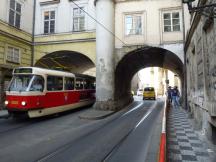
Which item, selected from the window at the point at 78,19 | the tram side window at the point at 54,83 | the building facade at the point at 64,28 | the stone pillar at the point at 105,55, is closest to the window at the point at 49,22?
the building facade at the point at 64,28

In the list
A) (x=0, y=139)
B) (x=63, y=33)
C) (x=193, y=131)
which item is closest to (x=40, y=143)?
(x=0, y=139)

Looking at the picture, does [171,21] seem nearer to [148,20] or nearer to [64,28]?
[148,20]

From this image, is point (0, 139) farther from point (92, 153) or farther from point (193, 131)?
point (193, 131)

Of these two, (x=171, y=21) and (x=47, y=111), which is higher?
(x=171, y=21)

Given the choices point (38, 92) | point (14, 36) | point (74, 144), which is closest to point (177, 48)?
point (38, 92)

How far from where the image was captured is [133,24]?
57.6 ft

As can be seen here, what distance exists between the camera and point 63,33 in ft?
63.8

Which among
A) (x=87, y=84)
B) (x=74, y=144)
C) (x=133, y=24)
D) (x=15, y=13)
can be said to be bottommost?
(x=74, y=144)

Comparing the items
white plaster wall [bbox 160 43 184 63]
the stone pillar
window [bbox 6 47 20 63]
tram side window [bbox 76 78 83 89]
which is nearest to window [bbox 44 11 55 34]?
window [bbox 6 47 20 63]

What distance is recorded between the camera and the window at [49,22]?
20188 mm

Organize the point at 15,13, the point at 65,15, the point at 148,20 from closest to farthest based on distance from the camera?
the point at 148,20, the point at 15,13, the point at 65,15

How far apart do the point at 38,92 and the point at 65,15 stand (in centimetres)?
1036

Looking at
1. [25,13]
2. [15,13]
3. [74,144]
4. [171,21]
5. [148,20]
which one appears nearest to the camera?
[74,144]

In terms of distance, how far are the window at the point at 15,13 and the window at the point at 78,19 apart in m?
4.57
